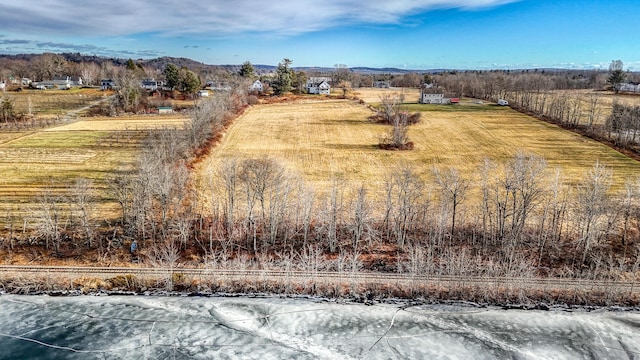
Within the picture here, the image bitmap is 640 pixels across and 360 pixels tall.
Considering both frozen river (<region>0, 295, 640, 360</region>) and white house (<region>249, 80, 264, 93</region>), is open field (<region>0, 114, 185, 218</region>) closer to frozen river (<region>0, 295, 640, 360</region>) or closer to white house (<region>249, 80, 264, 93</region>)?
frozen river (<region>0, 295, 640, 360</region>)

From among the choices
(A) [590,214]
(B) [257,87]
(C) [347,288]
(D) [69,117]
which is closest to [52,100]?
(D) [69,117]

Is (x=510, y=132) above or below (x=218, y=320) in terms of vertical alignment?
above

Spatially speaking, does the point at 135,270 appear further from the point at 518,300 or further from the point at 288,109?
the point at 288,109

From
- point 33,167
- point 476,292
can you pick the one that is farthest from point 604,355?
point 33,167

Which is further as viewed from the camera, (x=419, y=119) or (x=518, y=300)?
(x=419, y=119)

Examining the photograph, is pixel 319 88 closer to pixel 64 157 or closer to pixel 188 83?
pixel 188 83

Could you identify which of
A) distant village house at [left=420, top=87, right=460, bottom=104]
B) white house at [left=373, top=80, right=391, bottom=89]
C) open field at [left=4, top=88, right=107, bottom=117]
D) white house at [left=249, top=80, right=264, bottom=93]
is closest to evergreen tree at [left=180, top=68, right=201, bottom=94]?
white house at [left=249, top=80, right=264, bottom=93]
